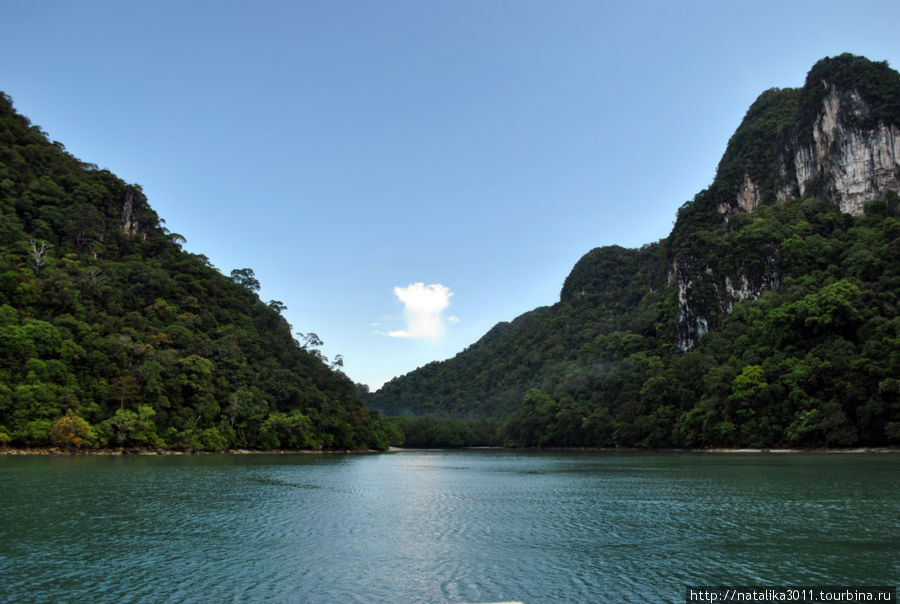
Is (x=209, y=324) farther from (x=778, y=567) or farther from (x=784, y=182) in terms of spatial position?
(x=784, y=182)

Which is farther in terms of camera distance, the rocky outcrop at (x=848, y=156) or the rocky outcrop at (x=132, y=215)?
the rocky outcrop at (x=132, y=215)

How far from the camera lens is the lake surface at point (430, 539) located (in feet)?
39.4

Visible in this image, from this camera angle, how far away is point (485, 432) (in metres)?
130

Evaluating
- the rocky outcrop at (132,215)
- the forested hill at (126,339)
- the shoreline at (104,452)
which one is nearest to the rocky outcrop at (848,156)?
the forested hill at (126,339)

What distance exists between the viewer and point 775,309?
A: 223 ft

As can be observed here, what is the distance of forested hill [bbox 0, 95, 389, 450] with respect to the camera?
4891 centimetres

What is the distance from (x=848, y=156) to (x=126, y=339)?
352 ft

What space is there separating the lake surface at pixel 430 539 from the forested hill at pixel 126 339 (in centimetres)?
2165

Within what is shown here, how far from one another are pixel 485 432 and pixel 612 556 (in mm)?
117539

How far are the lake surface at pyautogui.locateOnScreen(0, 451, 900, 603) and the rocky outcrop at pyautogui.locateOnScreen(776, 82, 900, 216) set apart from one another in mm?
75141

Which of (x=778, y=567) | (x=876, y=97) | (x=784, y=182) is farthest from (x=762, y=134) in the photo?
(x=778, y=567)

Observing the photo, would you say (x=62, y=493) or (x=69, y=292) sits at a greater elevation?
(x=69, y=292)

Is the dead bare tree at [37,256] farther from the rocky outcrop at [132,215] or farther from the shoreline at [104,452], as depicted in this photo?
the shoreline at [104,452]

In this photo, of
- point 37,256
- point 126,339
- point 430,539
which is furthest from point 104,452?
point 430,539
